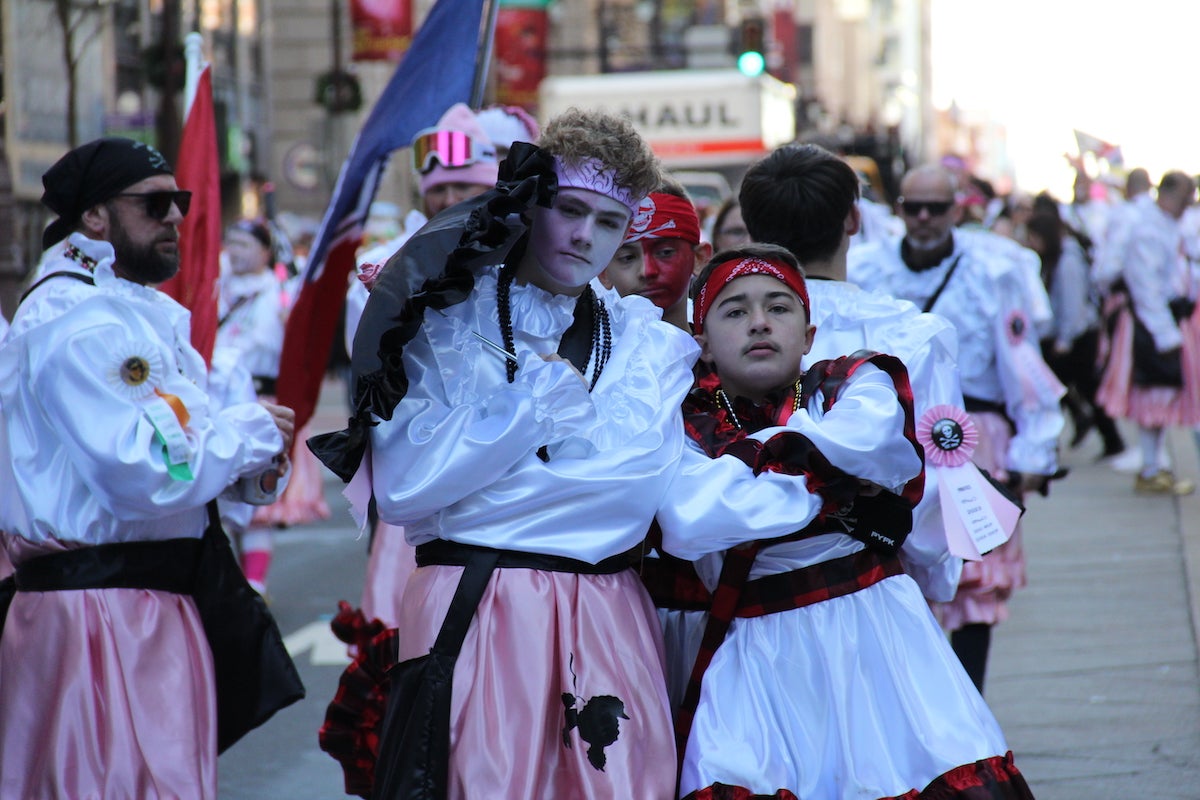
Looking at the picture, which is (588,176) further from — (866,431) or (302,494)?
(302,494)

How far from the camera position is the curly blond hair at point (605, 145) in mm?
3324

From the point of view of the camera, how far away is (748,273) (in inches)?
136

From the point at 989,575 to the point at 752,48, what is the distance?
15109 mm

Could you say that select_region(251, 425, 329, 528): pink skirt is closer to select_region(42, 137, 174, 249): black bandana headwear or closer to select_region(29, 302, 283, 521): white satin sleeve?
select_region(42, 137, 174, 249): black bandana headwear

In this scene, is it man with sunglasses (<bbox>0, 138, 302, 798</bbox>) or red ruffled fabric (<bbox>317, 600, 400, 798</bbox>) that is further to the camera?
man with sunglasses (<bbox>0, 138, 302, 798</bbox>)

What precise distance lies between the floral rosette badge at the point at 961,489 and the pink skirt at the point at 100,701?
6.29 ft

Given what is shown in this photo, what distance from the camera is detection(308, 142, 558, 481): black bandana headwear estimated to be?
10.4 ft

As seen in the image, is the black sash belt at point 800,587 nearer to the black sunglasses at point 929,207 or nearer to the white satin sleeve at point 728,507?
the white satin sleeve at point 728,507

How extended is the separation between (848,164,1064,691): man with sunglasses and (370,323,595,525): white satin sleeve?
3107mm

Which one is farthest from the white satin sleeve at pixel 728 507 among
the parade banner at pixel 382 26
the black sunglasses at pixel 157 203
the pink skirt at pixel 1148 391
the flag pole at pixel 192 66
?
the parade banner at pixel 382 26

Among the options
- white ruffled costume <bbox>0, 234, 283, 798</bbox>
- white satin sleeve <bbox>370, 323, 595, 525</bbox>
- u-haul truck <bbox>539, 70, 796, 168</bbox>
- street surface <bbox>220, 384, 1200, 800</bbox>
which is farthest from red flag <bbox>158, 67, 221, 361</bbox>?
u-haul truck <bbox>539, 70, 796, 168</bbox>

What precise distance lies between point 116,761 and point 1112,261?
10466mm

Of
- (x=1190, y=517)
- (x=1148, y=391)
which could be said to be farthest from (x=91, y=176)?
(x=1148, y=391)

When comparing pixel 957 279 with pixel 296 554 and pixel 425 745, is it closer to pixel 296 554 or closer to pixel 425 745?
pixel 425 745
